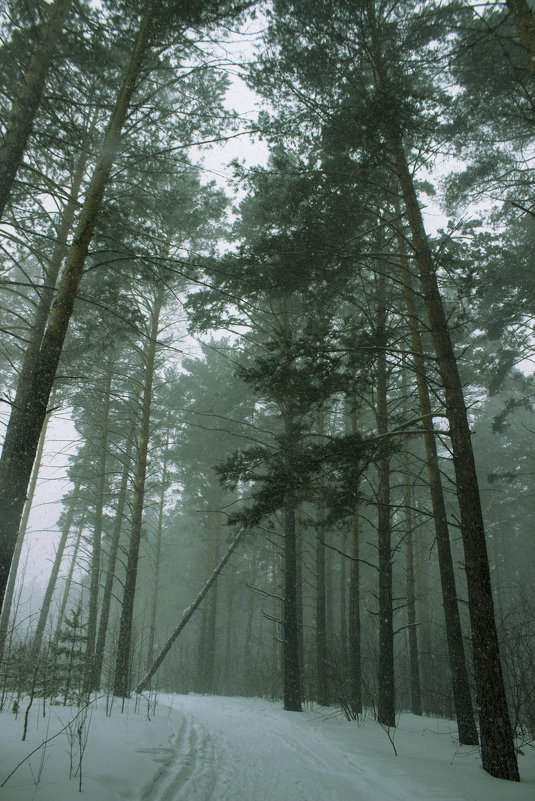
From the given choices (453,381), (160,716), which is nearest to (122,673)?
(160,716)

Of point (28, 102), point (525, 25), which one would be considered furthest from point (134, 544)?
point (525, 25)

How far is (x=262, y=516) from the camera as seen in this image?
219 inches

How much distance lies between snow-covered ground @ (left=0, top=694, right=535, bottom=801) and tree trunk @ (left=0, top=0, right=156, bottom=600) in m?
1.49

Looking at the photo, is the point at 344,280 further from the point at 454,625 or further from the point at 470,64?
the point at 454,625

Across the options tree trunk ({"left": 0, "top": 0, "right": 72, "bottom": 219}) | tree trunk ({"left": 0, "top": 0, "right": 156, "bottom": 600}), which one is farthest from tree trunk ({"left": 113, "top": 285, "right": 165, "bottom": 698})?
tree trunk ({"left": 0, "top": 0, "right": 72, "bottom": 219})

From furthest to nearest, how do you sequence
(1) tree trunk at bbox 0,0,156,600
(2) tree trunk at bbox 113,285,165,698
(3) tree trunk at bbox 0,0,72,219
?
(2) tree trunk at bbox 113,285,165,698, (3) tree trunk at bbox 0,0,72,219, (1) tree trunk at bbox 0,0,156,600

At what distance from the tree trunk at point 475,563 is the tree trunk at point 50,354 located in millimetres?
3646

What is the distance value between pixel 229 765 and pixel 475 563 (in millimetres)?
3433

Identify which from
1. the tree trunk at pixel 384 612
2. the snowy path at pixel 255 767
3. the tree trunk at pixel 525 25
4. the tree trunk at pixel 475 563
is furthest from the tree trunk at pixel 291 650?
the tree trunk at pixel 525 25

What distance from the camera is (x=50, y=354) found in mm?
4840

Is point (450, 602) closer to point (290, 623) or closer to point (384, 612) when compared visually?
point (384, 612)

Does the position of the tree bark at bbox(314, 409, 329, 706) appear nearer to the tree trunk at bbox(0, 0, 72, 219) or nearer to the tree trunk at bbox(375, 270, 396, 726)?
the tree trunk at bbox(375, 270, 396, 726)

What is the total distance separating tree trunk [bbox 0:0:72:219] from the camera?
495 cm

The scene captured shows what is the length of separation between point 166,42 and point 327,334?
14.8 feet
